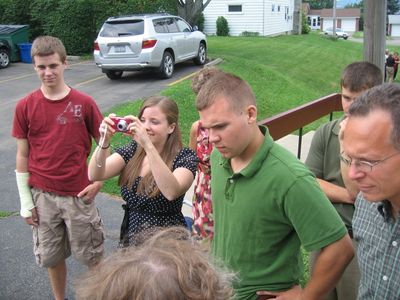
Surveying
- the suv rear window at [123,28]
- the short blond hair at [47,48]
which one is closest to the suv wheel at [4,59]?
the suv rear window at [123,28]

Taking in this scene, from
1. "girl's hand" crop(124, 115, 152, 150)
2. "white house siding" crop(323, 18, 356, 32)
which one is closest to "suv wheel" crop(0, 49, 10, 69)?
"girl's hand" crop(124, 115, 152, 150)

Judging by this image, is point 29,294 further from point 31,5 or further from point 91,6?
point 31,5

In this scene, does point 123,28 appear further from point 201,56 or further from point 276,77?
point 276,77

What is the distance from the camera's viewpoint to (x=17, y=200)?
227 inches

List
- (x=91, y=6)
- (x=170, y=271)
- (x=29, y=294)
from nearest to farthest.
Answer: (x=170, y=271), (x=29, y=294), (x=91, y=6)

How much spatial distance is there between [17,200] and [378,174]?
5130 millimetres

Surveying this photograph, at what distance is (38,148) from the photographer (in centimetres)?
319

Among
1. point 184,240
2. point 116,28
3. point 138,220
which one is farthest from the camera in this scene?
point 116,28

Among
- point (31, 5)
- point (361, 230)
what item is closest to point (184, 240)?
point (361, 230)

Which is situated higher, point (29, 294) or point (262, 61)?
point (262, 61)

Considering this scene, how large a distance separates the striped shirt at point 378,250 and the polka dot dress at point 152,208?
112 centimetres

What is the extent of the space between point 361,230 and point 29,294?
2.95 m

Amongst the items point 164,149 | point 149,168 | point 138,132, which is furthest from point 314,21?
point 138,132

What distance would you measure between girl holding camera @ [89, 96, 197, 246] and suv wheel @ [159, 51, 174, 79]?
1103 cm
